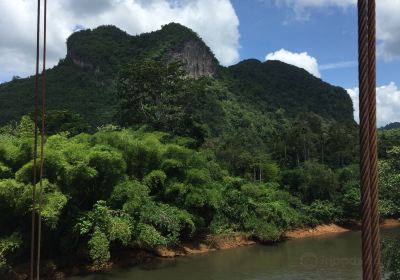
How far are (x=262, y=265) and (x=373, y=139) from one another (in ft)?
58.1

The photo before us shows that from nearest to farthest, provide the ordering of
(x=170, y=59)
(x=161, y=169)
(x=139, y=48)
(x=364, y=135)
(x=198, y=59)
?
(x=364, y=135) → (x=161, y=169) → (x=170, y=59) → (x=139, y=48) → (x=198, y=59)

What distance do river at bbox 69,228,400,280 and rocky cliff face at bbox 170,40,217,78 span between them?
53.8 metres

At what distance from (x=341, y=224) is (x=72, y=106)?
31.9m

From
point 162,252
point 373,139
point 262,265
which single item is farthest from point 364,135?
point 162,252

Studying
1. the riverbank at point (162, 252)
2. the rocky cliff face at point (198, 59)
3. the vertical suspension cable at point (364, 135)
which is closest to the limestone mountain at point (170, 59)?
the rocky cliff face at point (198, 59)

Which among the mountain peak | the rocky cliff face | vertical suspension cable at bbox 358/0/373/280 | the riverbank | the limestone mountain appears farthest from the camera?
the rocky cliff face

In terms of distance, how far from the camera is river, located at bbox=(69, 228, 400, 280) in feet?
55.7

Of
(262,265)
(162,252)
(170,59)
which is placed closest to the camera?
(262,265)

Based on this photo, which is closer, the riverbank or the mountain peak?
the riverbank

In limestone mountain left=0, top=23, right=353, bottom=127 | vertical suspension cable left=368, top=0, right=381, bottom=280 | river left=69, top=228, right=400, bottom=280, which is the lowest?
river left=69, top=228, right=400, bottom=280

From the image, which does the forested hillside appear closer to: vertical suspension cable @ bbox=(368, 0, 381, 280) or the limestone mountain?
the limestone mountain

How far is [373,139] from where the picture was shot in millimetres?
2418

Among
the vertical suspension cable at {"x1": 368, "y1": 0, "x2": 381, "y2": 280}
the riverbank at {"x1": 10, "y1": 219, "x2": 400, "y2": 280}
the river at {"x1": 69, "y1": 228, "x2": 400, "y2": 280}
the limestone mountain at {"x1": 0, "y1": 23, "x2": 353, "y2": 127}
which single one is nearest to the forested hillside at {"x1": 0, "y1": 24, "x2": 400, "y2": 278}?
the riverbank at {"x1": 10, "y1": 219, "x2": 400, "y2": 280}

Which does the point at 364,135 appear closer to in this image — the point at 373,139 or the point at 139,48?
the point at 373,139
